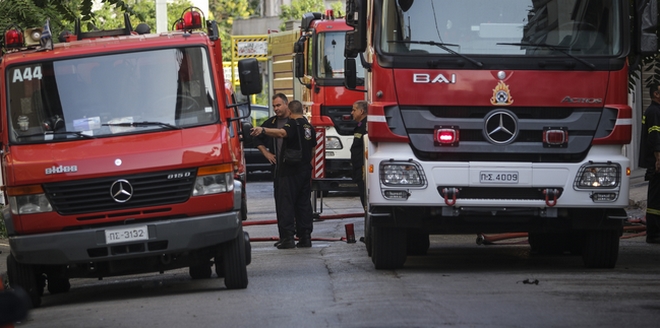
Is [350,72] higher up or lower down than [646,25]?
lower down

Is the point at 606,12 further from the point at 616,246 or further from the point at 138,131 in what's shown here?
the point at 138,131

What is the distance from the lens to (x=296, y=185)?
14297mm

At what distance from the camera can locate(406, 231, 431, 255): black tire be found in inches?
500

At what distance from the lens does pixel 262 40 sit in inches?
1420

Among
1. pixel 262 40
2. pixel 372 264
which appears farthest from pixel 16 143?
pixel 262 40

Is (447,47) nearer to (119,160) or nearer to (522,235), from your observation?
(119,160)

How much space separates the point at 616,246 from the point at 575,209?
621mm

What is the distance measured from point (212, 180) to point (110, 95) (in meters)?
1.18

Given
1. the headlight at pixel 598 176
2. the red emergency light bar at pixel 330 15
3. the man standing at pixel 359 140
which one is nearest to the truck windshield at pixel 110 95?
the headlight at pixel 598 176

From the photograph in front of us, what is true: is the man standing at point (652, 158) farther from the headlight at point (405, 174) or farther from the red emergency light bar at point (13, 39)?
the red emergency light bar at point (13, 39)

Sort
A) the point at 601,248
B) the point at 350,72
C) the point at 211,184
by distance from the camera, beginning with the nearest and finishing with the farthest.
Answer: the point at 211,184 < the point at 601,248 < the point at 350,72

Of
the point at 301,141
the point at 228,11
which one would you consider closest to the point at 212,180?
the point at 301,141

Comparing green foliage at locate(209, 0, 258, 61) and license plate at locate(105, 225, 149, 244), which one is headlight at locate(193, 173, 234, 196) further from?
green foliage at locate(209, 0, 258, 61)

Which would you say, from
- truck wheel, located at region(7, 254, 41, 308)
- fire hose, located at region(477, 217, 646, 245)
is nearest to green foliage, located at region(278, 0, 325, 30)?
fire hose, located at region(477, 217, 646, 245)
